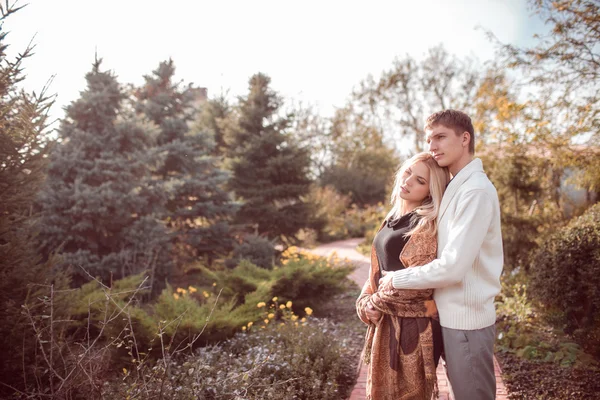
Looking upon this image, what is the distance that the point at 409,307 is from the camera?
2166mm

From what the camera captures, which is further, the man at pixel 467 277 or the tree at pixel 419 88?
the tree at pixel 419 88

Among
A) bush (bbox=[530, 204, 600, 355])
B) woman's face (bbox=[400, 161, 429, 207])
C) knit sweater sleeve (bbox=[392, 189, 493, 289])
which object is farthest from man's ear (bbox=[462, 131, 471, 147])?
bush (bbox=[530, 204, 600, 355])

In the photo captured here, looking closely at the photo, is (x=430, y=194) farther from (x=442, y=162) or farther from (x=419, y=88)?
(x=419, y=88)

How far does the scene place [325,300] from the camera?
6.10 metres

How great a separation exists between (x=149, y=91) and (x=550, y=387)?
11288mm

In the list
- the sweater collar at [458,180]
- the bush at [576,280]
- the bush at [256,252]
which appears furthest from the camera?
the bush at [256,252]

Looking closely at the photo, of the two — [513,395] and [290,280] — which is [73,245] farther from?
[513,395]

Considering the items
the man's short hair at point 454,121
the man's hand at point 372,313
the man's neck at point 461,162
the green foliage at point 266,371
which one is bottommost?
the green foliage at point 266,371

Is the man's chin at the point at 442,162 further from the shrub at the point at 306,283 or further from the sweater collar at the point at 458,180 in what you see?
the shrub at the point at 306,283

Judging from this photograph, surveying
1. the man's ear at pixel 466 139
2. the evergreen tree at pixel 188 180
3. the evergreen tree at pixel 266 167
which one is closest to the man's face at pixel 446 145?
the man's ear at pixel 466 139

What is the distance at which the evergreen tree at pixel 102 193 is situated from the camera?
6.97 m

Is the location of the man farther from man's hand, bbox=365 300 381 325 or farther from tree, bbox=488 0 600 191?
tree, bbox=488 0 600 191

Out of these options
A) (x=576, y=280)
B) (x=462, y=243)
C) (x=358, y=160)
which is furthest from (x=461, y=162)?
(x=358, y=160)

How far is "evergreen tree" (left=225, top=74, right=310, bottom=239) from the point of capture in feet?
38.9
